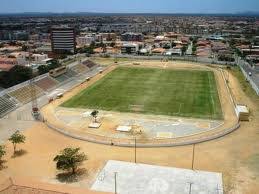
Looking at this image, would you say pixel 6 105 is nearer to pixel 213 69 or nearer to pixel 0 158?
pixel 0 158

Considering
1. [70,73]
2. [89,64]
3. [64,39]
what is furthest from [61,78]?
[64,39]

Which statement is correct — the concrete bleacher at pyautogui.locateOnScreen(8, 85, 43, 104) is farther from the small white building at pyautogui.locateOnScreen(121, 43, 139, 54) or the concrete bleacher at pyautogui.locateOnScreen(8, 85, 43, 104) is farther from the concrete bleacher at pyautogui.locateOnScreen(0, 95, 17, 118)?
the small white building at pyautogui.locateOnScreen(121, 43, 139, 54)

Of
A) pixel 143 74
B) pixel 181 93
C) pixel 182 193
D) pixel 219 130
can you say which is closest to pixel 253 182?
pixel 182 193

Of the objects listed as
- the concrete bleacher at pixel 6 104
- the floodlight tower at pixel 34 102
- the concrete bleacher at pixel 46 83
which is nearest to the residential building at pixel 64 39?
the concrete bleacher at pixel 46 83

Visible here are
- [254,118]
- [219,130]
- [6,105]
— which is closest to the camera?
[219,130]

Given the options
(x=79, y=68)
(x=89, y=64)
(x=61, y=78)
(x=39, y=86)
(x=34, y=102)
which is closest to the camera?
(x=34, y=102)

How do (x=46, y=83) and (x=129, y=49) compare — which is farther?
(x=129, y=49)

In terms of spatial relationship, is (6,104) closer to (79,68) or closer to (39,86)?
(39,86)

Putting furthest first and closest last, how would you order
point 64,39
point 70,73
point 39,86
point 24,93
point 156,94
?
point 64,39 < point 70,73 < point 39,86 < point 156,94 < point 24,93
